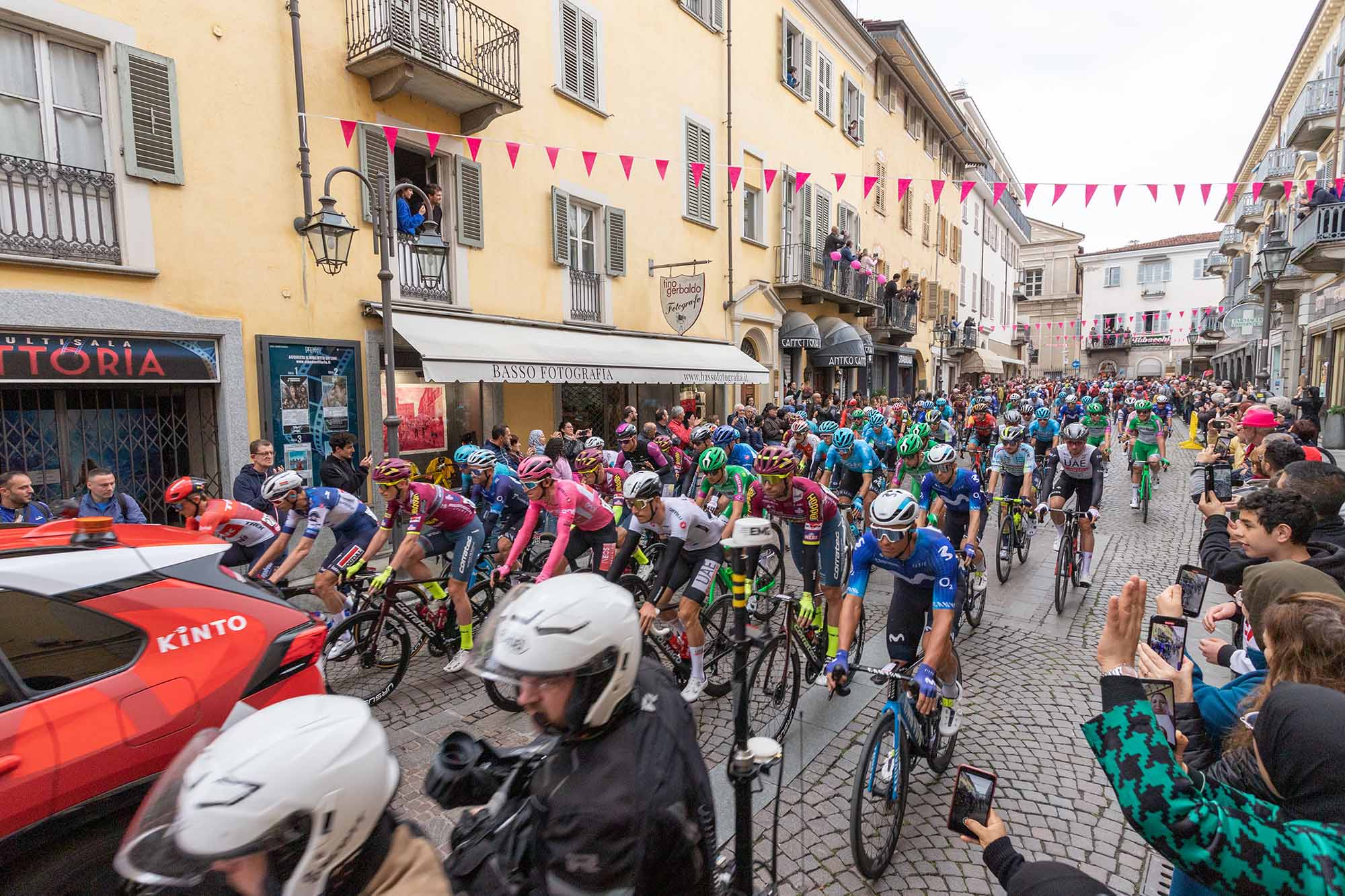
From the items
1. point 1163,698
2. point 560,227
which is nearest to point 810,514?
point 1163,698

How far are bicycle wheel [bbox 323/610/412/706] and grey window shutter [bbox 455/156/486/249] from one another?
747 cm

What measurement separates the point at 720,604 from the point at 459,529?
2.36m

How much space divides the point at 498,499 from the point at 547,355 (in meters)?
5.30

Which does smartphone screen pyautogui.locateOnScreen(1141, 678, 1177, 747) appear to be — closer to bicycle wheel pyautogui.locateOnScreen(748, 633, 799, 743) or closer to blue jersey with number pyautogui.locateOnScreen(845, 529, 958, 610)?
blue jersey with number pyautogui.locateOnScreen(845, 529, 958, 610)

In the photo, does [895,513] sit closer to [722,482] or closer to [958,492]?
[722,482]

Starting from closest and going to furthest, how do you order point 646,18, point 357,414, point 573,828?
point 573,828 → point 357,414 → point 646,18

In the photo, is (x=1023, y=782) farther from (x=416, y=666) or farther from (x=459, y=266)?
(x=459, y=266)

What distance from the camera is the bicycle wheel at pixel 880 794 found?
320 centimetres

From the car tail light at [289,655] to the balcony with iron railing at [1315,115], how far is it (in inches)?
1131

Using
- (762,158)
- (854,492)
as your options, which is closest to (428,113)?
(854,492)

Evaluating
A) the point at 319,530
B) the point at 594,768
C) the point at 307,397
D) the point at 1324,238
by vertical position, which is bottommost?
the point at 319,530

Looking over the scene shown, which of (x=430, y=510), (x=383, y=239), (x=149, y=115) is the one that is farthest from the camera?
(x=383, y=239)

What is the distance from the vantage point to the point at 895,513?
391 cm

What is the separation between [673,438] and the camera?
37.2 feet
